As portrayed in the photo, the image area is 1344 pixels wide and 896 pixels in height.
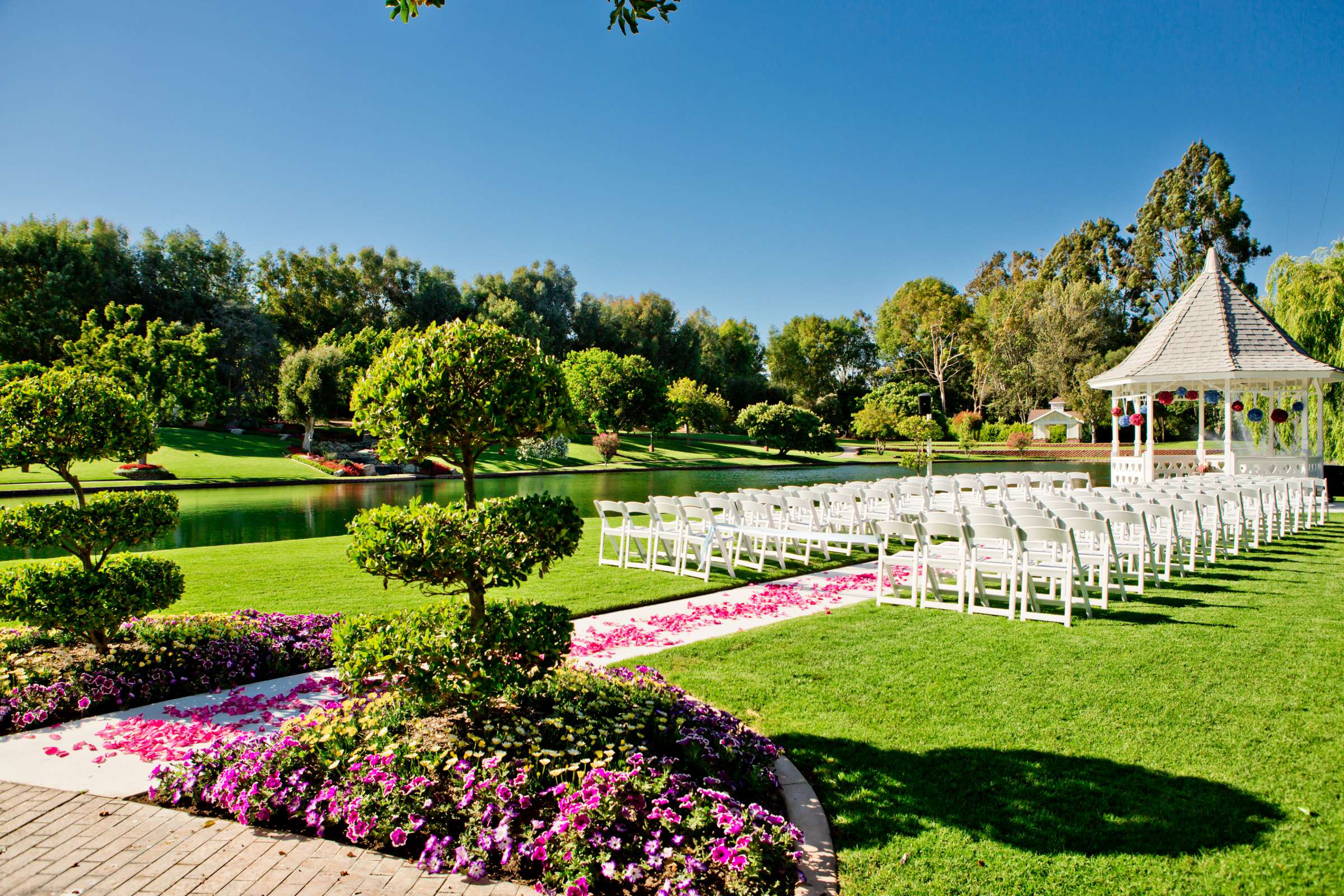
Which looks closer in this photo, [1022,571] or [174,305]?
[1022,571]

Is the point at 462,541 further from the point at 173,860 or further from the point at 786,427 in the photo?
the point at 786,427

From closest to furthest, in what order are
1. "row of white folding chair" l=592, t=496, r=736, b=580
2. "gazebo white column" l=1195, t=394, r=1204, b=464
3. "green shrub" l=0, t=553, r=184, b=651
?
"green shrub" l=0, t=553, r=184, b=651, "row of white folding chair" l=592, t=496, r=736, b=580, "gazebo white column" l=1195, t=394, r=1204, b=464

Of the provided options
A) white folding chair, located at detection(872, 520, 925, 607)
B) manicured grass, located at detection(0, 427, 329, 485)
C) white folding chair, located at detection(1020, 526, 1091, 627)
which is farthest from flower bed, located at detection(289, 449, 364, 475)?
white folding chair, located at detection(1020, 526, 1091, 627)

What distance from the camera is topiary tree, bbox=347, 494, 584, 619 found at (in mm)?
3977

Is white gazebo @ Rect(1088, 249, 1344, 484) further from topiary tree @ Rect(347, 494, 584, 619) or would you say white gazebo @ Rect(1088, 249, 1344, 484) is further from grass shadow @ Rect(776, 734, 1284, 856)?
topiary tree @ Rect(347, 494, 584, 619)

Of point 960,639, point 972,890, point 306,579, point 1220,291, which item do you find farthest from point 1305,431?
point 306,579

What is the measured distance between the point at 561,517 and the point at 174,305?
52.3 meters

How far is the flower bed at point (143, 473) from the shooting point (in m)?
29.4

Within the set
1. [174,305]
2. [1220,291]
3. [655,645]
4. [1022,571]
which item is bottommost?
[655,645]

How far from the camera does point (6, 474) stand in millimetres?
29266

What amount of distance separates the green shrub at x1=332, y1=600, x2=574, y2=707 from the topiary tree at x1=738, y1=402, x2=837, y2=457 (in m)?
47.6

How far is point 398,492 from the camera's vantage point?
92.0 feet

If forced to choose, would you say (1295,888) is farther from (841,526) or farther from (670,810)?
(841,526)

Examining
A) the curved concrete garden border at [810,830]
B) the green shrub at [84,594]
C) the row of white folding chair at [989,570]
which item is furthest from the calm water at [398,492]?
the curved concrete garden border at [810,830]
